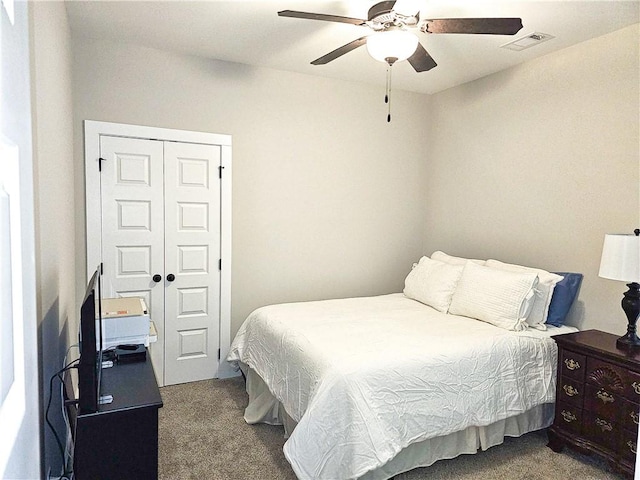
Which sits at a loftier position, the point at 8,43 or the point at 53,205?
the point at 8,43

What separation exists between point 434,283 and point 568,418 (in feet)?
4.32

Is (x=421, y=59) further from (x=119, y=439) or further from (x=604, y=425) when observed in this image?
(x=119, y=439)

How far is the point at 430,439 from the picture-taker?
240 centimetres

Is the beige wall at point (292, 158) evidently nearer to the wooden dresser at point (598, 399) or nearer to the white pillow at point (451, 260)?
the white pillow at point (451, 260)

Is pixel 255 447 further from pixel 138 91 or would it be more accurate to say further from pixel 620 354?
pixel 138 91

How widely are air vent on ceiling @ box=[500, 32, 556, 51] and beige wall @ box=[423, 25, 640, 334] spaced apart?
0.99 feet

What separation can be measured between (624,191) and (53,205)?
3.46 m

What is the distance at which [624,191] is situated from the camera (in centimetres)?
286

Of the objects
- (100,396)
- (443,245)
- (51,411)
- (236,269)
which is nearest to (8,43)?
(100,396)

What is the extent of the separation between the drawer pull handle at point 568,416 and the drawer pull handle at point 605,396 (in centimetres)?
22

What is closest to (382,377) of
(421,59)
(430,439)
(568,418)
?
(430,439)

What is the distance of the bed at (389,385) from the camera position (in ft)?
6.93

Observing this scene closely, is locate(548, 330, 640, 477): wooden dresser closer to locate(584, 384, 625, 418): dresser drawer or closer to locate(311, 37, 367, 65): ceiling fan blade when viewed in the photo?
locate(584, 384, 625, 418): dresser drawer

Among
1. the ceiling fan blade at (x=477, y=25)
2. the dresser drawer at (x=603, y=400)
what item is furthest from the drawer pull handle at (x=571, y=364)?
the ceiling fan blade at (x=477, y=25)
